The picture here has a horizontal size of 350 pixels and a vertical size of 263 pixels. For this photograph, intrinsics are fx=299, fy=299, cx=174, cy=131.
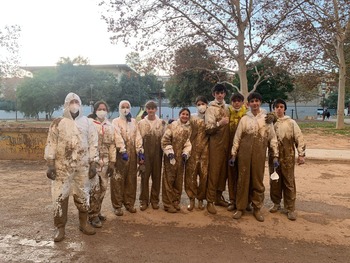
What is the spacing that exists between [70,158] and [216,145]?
2.13 metres

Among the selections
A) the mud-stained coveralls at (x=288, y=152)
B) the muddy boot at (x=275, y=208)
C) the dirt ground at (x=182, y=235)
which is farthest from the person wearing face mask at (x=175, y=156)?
the muddy boot at (x=275, y=208)

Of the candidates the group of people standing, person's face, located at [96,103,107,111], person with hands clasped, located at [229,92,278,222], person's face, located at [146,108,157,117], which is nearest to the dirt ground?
the group of people standing

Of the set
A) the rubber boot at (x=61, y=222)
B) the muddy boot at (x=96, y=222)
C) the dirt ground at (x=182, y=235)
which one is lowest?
the dirt ground at (x=182, y=235)

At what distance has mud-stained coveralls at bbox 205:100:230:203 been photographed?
4535 mm

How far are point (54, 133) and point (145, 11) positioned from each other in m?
11.0

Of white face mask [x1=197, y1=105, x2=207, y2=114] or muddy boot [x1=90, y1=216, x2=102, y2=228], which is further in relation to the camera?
white face mask [x1=197, y1=105, x2=207, y2=114]

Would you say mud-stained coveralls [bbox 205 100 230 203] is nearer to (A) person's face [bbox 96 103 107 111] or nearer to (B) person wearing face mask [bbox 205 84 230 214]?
(B) person wearing face mask [bbox 205 84 230 214]

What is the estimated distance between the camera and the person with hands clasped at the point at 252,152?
4324 millimetres

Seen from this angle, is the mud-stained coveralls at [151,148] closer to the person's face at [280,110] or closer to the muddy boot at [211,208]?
the muddy boot at [211,208]

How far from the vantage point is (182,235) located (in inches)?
152

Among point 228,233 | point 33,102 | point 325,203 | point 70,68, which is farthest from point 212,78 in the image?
point 33,102

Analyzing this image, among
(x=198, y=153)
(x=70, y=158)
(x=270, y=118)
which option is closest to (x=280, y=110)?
(x=270, y=118)

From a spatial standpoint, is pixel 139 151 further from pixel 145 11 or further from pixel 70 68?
pixel 70 68

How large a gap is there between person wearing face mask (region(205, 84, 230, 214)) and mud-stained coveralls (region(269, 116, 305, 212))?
2.37 ft
